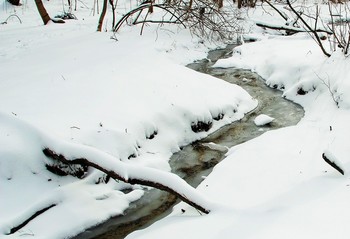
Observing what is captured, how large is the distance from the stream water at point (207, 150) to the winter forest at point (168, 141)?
2 cm

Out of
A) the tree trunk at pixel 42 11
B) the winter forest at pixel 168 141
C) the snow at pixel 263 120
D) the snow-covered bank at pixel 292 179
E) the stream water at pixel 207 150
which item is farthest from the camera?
the tree trunk at pixel 42 11

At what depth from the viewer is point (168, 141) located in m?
6.18

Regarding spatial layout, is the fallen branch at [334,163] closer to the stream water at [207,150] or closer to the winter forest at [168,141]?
the winter forest at [168,141]

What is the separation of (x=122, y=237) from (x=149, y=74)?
14.0 feet

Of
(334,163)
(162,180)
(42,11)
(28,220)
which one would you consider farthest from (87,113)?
(42,11)

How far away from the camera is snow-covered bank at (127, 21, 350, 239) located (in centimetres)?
331

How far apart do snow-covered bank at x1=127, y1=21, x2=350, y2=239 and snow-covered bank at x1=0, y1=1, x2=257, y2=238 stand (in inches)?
38.9

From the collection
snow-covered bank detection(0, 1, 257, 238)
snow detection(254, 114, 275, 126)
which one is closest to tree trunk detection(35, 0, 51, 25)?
snow-covered bank detection(0, 1, 257, 238)

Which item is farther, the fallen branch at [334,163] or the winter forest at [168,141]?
the fallen branch at [334,163]

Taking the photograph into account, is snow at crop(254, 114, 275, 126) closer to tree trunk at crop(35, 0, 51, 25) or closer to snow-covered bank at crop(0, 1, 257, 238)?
snow-covered bank at crop(0, 1, 257, 238)

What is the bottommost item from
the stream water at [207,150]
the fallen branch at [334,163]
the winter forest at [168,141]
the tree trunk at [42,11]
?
the stream water at [207,150]

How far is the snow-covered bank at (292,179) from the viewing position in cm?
331

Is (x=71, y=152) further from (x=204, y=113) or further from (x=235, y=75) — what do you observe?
(x=235, y=75)

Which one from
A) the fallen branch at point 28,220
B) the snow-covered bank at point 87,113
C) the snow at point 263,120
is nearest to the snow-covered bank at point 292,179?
the snow at point 263,120
